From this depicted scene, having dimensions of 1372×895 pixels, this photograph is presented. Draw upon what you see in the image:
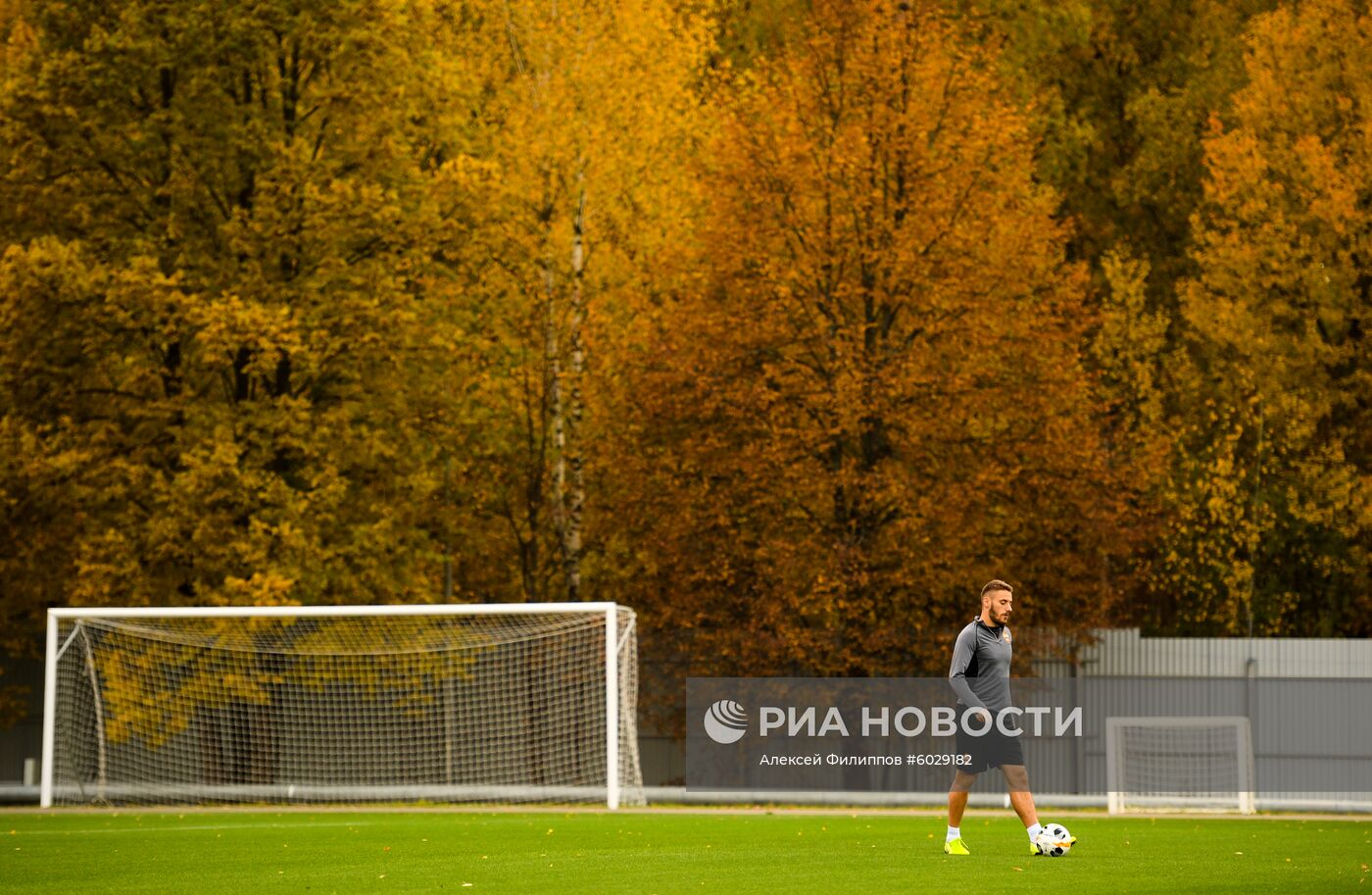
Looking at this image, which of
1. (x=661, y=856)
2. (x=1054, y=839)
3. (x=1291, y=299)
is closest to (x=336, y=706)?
(x=661, y=856)

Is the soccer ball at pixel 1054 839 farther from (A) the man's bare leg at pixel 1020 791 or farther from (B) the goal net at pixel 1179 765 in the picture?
(B) the goal net at pixel 1179 765

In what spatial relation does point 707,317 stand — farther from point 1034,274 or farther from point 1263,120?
point 1263,120

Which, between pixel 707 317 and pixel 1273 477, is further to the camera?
pixel 1273 477

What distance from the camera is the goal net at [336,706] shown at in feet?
84.3

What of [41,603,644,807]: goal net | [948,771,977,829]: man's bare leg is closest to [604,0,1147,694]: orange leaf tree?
[41,603,644,807]: goal net

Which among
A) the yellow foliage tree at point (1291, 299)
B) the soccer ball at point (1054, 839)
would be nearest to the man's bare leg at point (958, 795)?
the soccer ball at point (1054, 839)

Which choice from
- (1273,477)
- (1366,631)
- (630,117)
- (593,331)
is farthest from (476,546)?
(1366,631)

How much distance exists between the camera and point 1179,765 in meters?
26.0

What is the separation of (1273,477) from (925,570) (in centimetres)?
1317

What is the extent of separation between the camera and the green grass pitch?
41.4 ft

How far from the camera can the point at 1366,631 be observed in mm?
40156

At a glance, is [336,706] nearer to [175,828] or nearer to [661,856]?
[175,828]

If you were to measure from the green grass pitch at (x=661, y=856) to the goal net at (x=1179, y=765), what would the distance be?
159cm

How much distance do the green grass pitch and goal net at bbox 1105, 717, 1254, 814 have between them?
5.22 feet
